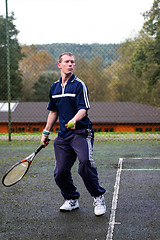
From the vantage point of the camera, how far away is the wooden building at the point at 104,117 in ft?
82.4

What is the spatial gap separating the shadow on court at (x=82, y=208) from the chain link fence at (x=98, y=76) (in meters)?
6.29

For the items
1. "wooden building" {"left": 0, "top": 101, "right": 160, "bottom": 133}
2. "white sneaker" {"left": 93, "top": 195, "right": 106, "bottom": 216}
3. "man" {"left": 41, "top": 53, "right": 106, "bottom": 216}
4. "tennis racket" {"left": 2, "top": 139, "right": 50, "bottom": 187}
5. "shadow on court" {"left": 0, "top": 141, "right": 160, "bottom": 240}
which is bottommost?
"wooden building" {"left": 0, "top": 101, "right": 160, "bottom": 133}

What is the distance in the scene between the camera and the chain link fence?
45.9ft

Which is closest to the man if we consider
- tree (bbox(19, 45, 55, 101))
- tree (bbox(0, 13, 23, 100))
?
tree (bbox(19, 45, 55, 101))

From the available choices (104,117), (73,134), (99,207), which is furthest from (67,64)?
(104,117)

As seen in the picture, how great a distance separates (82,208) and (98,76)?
36.6 feet

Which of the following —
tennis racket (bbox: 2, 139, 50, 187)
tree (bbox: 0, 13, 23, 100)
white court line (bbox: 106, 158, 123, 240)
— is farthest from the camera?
tree (bbox: 0, 13, 23, 100)

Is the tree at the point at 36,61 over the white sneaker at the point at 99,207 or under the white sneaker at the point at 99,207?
over

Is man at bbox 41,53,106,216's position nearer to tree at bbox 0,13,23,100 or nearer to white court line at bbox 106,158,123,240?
white court line at bbox 106,158,123,240

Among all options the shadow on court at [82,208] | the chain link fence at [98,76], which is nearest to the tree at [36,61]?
the chain link fence at [98,76]

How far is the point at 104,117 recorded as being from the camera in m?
27.2

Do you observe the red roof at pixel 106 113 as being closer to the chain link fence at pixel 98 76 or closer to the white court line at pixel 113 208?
the chain link fence at pixel 98 76

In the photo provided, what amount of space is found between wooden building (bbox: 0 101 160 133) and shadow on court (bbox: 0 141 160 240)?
52.7ft

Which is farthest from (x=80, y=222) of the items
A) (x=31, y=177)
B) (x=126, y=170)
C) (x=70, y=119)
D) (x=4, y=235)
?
(x=126, y=170)
